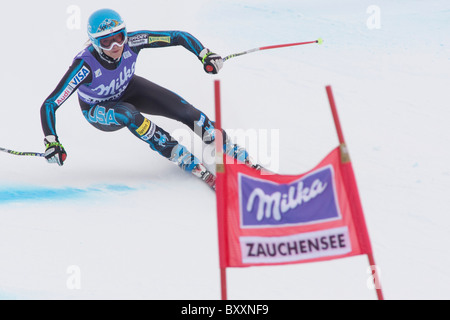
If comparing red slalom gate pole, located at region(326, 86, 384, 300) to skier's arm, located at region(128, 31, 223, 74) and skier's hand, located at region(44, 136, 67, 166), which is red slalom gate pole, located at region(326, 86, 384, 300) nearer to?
skier's arm, located at region(128, 31, 223, 74)

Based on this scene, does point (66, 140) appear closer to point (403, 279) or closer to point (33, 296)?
point (33, 296)

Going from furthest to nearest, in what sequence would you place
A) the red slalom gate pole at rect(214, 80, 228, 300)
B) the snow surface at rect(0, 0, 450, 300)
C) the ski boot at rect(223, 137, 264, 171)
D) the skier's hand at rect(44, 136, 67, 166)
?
the ski boot at rect(223, 137, 264, 171) < the skier's hand at rect(44, 136, 67, 166) < the snow surface at rect(0, 0, 450, 300) < the red slalom gate pole at rect(214, 80, 228, 300)

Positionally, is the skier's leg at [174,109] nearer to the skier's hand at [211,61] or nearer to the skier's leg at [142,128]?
the skier's leg at [142,128]

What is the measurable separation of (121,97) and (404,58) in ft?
10.6

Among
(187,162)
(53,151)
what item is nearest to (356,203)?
(187,162)

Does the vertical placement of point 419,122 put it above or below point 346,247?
above

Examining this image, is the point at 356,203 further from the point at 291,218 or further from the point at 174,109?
the point at 174,109

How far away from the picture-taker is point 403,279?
10.2 ft

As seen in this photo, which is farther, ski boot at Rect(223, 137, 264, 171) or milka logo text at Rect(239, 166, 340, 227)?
ski boot at Rect(223, 137, 264, 171)

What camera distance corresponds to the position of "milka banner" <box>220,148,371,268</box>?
252 centimetres

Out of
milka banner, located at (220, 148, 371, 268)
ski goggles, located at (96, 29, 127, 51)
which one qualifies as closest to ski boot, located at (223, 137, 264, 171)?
ski goggles, located at (96, 29, 127, 51)

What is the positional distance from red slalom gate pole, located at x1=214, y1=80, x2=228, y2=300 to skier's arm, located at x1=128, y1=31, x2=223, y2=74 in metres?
1.87

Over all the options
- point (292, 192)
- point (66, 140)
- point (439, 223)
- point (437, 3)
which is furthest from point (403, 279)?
point (437, 3)

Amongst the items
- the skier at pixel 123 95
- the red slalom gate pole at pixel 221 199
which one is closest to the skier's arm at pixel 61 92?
the skier at pixel 123 95
